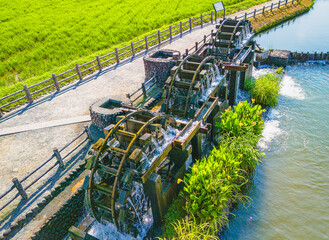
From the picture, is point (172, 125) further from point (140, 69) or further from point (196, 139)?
point (140, 69)

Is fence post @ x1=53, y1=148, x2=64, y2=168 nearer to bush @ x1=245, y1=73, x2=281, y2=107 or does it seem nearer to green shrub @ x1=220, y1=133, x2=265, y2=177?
green shrub @ x1=220, y1=133, x2=265, y2=177

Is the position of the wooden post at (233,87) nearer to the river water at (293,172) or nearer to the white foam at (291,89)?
the river water at (293,172)

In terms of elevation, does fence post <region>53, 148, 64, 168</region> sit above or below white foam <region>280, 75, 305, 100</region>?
above

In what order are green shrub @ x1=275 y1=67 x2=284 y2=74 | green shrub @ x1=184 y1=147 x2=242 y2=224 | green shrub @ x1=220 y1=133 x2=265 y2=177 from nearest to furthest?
green shrub @ x1=184 y1=147 x2=242 y2=224, green shrub @ x1=220 y1=133 x2=265 y2=177, green shrub @ x1=275 y1=67 x2=284 y2=74

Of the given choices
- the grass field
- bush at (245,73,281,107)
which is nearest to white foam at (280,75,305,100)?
bush at (245,73,281,107)

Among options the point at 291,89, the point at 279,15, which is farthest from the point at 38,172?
the point at 279,15

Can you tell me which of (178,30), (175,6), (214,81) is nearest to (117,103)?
(214,81)
